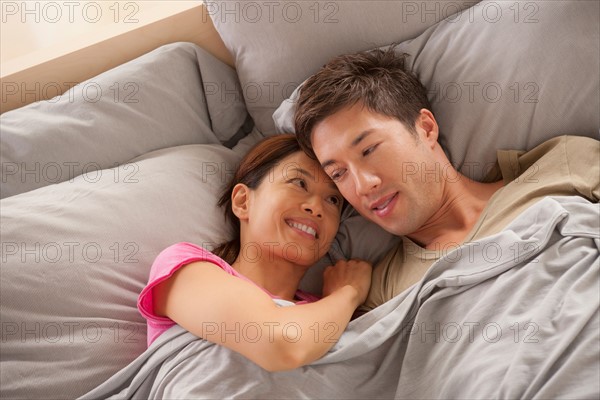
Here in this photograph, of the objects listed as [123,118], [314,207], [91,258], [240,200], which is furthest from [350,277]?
[123,118]

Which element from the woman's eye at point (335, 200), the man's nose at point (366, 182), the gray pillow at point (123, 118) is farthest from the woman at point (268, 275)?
the gray pillow at point (123, 118)

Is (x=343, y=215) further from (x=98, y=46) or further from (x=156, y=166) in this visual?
(x=98, y=46)

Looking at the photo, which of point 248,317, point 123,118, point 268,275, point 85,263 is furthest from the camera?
point 123,118

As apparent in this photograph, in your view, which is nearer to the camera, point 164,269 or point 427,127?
point 164,269

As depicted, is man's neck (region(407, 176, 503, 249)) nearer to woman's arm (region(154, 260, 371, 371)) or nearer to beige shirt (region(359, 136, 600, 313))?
beige shirt (region(359, 136, 600, 313))

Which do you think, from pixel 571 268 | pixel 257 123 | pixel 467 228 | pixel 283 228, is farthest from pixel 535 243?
pixel 257 123

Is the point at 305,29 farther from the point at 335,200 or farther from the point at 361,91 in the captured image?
the point at 335,200

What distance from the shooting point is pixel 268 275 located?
1.34 m

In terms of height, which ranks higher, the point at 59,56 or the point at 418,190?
the point at 59,56

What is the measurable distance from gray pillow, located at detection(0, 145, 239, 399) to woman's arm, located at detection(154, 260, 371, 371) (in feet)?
0.36

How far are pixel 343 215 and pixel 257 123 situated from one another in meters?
0.34

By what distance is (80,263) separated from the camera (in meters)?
1.23

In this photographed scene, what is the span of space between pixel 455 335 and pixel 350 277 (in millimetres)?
283

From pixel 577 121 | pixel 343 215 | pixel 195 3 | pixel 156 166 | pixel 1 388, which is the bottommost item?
pixel 1 388
